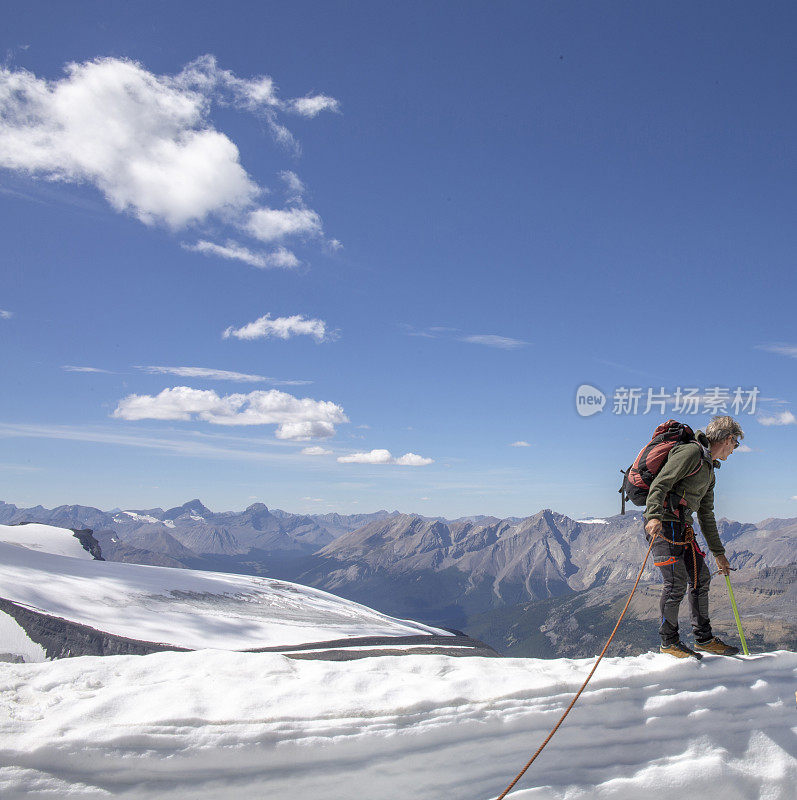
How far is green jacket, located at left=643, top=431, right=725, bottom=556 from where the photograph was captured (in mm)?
7219

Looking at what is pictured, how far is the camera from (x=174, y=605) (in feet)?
222

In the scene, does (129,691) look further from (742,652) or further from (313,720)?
(742,652)

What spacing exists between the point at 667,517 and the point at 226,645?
59789 millimetres

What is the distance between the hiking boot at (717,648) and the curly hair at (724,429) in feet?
10.1

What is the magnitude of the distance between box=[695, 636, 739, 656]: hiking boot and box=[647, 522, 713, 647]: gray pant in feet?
0.26

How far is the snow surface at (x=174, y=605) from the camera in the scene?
54000mm

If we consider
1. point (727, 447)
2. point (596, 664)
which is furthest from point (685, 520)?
point (596, 664)

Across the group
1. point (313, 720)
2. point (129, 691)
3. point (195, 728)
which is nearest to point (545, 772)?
point (313, 720)

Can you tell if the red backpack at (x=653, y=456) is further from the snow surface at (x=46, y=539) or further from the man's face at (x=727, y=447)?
the snow surface at (x=46, y=539)

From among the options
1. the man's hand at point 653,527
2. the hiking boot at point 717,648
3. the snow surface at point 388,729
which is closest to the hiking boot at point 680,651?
the snow surface at point 388,729

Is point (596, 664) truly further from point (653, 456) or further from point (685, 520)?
point (653, 456)

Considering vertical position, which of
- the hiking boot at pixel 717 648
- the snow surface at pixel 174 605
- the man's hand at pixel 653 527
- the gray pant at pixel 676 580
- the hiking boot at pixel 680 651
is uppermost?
the man's hand at pixel 653 527

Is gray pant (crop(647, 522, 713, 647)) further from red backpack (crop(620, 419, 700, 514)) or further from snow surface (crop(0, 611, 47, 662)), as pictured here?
snow surface (crop(0, 611, 47, 662))

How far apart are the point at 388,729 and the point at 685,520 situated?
532 cm
